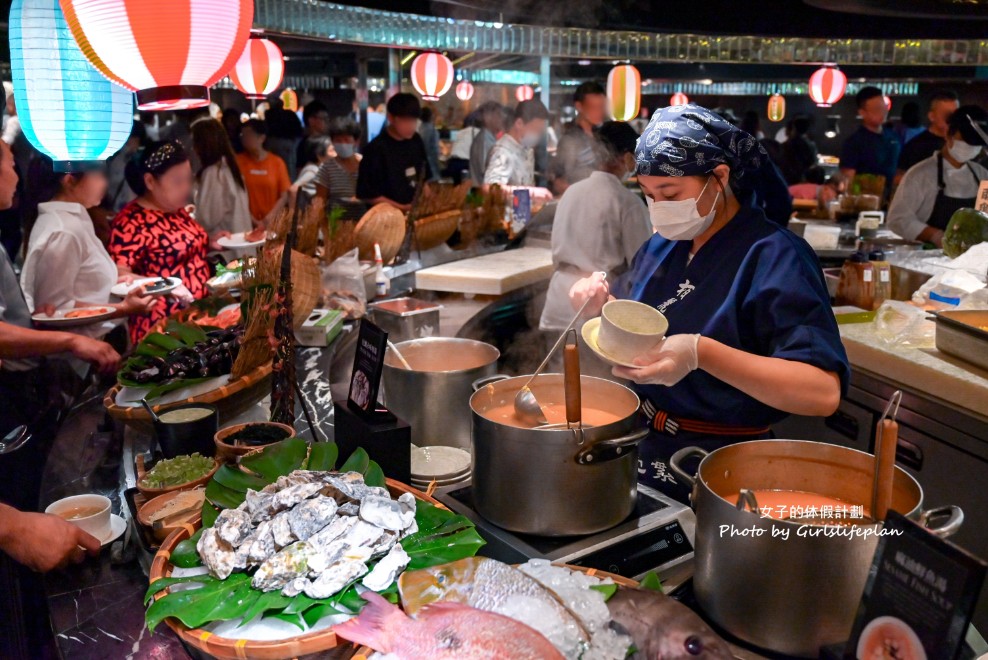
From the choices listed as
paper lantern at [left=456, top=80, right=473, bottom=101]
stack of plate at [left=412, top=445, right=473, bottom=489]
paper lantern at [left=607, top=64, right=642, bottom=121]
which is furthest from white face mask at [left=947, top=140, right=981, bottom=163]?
paper lantern at [left=456, top=80, right=473, bottom=101]

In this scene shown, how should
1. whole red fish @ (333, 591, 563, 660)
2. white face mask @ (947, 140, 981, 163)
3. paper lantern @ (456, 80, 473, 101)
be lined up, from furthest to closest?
paper lantern @ (456, 80, 473, 101) < white face mask @ (947, 140, 981, 163) < whole red fish @ (333, 591, 563, 660)

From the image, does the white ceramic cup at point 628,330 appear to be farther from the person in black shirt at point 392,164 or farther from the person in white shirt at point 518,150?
the person in white shirt at point 518,150

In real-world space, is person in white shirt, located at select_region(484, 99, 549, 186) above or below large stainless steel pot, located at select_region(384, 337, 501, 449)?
above

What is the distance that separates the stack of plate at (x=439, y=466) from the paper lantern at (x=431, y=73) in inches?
279

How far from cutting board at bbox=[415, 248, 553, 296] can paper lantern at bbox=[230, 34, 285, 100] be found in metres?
3.95

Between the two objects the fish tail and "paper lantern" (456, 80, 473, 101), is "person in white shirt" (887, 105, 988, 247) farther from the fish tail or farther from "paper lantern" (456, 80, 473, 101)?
"paper lantern" (456, 80, 473, 101)

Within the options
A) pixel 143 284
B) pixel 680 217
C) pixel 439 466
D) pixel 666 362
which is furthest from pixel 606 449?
pixel 143 284

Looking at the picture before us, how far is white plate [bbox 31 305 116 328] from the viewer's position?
10.7 ft

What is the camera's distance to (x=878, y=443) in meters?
1.04

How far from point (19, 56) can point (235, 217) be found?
267 cm

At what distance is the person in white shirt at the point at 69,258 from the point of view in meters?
3.59

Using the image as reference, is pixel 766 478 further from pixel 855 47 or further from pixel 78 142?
pixel 855 47

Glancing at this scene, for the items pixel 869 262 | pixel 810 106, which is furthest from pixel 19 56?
pixel 810 106

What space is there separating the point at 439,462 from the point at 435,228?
10.0 ft
